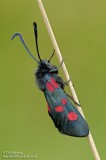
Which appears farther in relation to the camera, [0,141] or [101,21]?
[101,21]

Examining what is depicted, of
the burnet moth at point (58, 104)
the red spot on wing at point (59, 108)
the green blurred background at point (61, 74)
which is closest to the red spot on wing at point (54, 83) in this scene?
the burnet moth at point (58, 104)

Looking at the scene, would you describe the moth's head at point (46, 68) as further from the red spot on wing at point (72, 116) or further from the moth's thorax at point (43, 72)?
the red spot on wing at point (72, 116)

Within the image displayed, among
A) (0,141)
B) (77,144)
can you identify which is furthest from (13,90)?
(77,144)

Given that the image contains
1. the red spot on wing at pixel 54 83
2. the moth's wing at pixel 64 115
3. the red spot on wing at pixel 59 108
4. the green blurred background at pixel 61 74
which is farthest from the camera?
the green blurred background at pixel 61 74

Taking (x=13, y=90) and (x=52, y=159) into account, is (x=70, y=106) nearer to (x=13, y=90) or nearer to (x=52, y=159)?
(x=52, y=159)

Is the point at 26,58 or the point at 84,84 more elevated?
the point at 26,58

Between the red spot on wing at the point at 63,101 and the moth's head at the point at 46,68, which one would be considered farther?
the moth's head at the point at 46,68

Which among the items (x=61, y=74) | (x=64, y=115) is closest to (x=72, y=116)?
(x=64, y=115)

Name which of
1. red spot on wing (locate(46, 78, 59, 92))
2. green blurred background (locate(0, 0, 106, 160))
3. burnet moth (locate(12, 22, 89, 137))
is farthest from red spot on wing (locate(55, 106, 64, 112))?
green blurred background (locate(0, 0, 106, 160))
